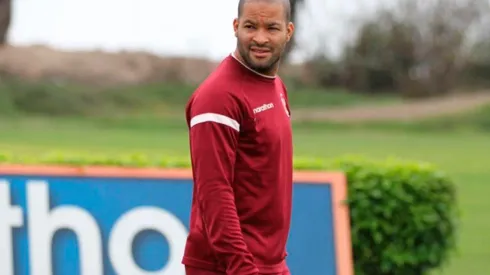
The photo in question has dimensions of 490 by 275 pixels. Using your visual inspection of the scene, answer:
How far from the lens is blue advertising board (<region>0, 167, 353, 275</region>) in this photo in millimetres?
5715

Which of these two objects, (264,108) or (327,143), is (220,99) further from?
(327,143)

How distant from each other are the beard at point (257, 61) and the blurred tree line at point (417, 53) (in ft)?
124

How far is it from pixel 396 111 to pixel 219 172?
3081 centimetres

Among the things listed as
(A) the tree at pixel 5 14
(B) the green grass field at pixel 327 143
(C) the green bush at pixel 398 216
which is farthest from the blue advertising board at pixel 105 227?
(A) the tree at pixel 5 14

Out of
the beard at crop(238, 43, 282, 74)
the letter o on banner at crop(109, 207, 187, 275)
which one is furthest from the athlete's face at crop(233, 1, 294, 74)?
the letter o on banner at crop(109, 207, 187, 275)

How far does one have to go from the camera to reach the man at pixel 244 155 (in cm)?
319

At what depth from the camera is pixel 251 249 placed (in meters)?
3.35

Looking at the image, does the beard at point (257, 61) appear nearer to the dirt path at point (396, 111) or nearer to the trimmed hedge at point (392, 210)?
the trimmed hedge at point (392, 210)

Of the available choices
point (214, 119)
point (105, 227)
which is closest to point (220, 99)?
point (214, 119)

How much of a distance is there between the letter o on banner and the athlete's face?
2645 mm

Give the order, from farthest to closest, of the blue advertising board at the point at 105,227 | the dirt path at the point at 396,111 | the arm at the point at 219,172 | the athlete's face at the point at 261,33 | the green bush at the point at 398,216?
the dirt path at the point at 396,111
the green bush at the point at 398,216
the blue advertising board at the point at 105,227
the athlete's face at the point at 261,33
the arm at the point at 219,172

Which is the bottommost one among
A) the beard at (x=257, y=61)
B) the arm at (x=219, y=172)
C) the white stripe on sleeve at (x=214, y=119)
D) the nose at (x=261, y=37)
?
the arm at (x=219, y=172)

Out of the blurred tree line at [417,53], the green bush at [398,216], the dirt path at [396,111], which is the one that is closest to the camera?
the green bush at [398,216]

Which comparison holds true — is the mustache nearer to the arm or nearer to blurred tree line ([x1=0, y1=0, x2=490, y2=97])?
the arm
